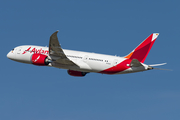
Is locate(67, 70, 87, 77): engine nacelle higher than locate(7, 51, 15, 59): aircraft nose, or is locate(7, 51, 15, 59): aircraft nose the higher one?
locate(7, 51, 15, 59): aircraft nose

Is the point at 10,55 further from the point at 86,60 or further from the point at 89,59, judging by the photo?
the point at 89,59

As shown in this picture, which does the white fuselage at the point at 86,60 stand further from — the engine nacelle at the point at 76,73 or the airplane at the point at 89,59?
the engine nacelle at the point at 76,73

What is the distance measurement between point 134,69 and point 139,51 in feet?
11.5

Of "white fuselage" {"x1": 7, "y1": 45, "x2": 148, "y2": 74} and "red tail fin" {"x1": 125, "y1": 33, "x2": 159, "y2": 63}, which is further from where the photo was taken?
"white fuselage" {"x1": 7, "y1": 45, "x2": 148, "y2": 74}

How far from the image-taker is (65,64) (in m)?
62.2

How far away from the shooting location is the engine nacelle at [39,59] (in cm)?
6194

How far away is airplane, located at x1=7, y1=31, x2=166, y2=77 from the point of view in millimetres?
58812

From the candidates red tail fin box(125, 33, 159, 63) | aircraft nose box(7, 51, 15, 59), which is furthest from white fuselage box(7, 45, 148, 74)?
red tail fin box(125, 33, 159, 63)

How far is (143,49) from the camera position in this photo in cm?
5981

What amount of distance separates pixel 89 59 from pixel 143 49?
30.9 feet

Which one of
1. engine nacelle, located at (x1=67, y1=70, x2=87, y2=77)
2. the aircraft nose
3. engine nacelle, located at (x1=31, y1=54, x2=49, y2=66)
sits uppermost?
the aircraft nose

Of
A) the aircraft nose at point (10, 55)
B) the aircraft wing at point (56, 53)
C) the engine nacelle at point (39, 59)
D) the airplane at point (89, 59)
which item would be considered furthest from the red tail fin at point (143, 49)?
the aircraft nose at point (10, 55)

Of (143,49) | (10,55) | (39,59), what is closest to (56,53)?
(39,59)

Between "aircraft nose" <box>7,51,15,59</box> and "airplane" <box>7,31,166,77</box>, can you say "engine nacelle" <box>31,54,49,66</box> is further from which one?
"aircraft nose" <box>7,51,15,59</box>
